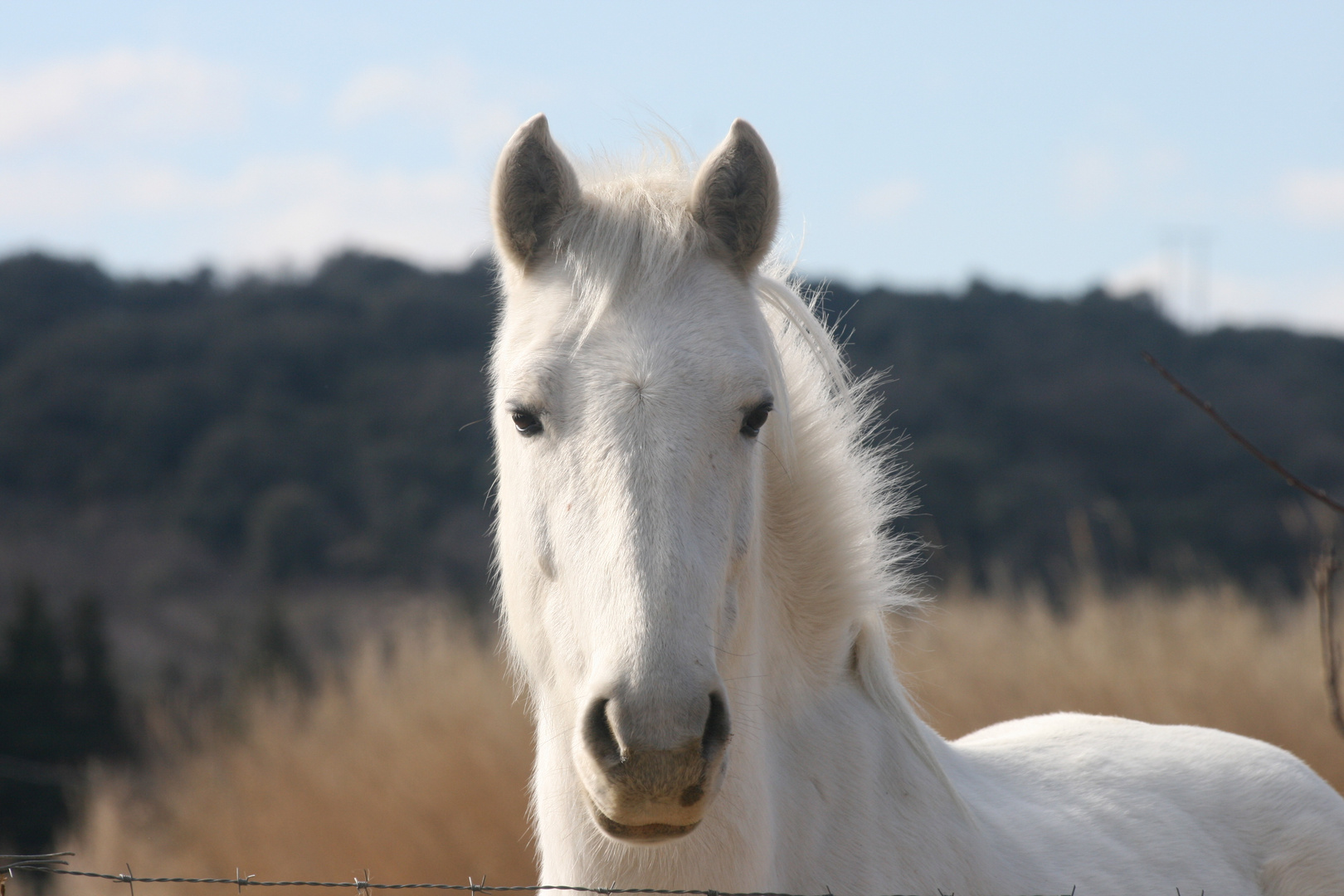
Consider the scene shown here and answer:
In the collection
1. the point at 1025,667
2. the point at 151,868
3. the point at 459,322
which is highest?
the point at 459,322

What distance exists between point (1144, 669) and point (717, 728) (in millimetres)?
5873

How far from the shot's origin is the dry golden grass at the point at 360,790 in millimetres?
5961

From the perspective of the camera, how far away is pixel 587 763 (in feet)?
4.33

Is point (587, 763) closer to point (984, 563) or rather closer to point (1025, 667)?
point (1025, 667)

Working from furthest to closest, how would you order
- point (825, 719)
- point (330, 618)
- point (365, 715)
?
point (330, 618) → point (365, 715) → point (825, 719)

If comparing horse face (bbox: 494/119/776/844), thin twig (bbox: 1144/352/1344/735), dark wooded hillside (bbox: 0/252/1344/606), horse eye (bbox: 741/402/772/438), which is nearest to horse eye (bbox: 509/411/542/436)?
horse face (bbox: 494/119/776/844)

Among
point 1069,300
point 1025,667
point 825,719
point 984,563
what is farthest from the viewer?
point 1069,300

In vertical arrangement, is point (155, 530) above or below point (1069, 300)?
below

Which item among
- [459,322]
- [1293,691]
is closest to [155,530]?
[459,322]

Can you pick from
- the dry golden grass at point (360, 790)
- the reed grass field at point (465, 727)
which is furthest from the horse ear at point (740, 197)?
the dry golden grass at point (360, 790)

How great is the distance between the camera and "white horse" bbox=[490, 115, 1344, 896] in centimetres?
135

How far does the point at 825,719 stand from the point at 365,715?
6018 millimetres

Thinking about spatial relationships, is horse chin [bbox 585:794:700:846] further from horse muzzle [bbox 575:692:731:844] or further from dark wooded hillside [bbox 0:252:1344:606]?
dark wooded hillside [bbox 0:252:1344:606]

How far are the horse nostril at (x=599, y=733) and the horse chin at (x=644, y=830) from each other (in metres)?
0.10
